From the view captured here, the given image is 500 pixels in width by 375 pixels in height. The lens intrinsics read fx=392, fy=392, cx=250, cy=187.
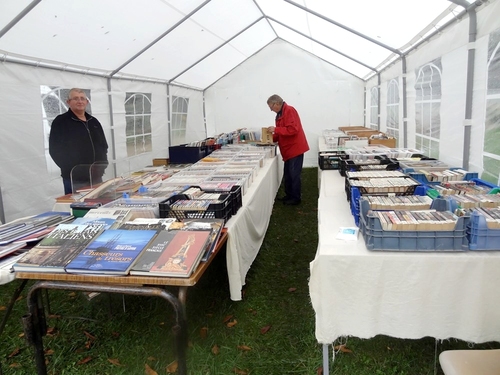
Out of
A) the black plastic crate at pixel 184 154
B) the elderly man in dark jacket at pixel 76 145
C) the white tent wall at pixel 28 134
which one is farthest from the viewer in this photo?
the black plastic crate at pixel 184 154

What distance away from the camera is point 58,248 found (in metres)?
2.05

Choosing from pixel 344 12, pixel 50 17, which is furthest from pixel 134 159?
pixel 344 12

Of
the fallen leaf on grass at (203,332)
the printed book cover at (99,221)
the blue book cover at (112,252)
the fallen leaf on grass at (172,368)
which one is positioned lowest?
the fallen leaf on grass at (172,368)

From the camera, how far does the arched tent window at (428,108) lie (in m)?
4.24

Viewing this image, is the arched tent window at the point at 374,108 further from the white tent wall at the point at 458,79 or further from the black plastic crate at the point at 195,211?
the black plastic crate at the point at 195,211

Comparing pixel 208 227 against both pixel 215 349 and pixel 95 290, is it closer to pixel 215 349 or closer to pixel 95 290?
pixel 95 290

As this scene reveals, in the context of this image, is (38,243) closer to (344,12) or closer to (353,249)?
(353,249)

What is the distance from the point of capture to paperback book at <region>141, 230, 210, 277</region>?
1.84 meters

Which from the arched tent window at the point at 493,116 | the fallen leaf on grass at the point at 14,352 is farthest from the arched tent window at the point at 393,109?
the fallen leaf on grass at the point at 14,352

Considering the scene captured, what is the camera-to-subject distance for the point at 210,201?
265cm

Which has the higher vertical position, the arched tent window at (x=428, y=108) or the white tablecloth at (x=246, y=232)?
the arched tent window at (x=428, y=108)

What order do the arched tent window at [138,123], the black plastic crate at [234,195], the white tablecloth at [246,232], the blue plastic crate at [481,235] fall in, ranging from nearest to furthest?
the blue plastic crate at [481,235] → the white tablecloth at [246,232] → the black plastic crate at [234,195] → the arched tent window at [138,123]

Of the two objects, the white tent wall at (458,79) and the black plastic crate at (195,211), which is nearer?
the black plastic crate at (195,211)

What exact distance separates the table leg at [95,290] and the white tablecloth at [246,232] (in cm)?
91
